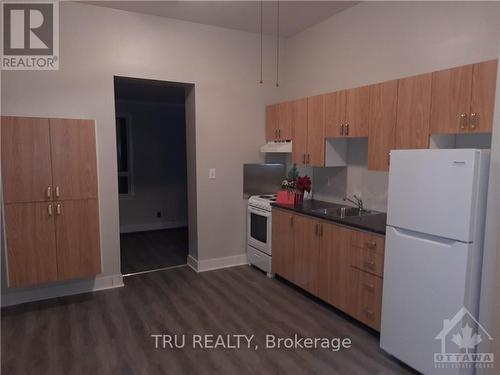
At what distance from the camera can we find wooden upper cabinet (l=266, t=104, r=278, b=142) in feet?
13.9

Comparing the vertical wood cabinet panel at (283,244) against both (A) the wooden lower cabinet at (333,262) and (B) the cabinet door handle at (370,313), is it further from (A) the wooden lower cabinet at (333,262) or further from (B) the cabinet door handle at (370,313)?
(B) the cabinet door handle at (370,313)

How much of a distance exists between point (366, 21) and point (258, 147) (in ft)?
6.31

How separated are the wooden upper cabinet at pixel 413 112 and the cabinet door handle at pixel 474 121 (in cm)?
30

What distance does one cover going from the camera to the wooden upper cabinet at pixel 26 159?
289 centimetres

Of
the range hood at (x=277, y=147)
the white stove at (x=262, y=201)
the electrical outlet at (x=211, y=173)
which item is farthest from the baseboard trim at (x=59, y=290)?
the range hood at (x=277, y=147)

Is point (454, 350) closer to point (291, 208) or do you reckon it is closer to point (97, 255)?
point (291, 208)

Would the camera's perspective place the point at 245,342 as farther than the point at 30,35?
No

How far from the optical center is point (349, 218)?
2947 mm

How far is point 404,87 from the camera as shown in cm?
259

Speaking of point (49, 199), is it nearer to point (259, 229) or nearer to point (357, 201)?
point (259, 229)

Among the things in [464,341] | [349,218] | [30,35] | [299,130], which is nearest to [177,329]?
[349,218]

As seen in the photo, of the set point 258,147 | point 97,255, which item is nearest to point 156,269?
point 97,255

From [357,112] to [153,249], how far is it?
12.2 feet

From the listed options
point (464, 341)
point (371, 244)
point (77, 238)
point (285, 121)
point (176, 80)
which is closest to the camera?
point (464, 341)
